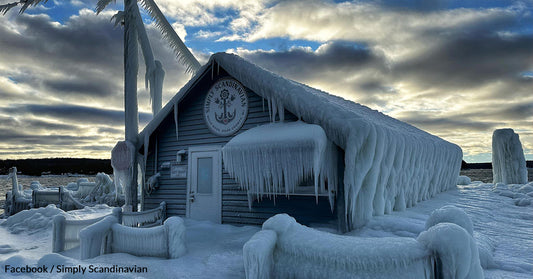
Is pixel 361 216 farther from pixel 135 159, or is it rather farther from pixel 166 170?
pixel 135 159

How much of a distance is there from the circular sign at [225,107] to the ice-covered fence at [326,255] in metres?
4.56

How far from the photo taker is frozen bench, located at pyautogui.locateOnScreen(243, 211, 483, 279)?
312 cm

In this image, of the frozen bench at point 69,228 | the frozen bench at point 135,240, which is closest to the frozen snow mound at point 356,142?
the frozen bench at point 135,240

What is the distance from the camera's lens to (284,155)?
6.30 m

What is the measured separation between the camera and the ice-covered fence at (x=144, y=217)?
289 inches

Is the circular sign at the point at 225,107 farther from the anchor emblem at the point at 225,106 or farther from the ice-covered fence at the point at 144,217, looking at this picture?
the ice-covered fence at the point at 144,217

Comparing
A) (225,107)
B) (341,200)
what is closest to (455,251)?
(341,200)

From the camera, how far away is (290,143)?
19.9 feet

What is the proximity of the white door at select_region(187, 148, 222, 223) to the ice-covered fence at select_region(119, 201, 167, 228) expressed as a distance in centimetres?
83

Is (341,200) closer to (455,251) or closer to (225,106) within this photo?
(455,251)

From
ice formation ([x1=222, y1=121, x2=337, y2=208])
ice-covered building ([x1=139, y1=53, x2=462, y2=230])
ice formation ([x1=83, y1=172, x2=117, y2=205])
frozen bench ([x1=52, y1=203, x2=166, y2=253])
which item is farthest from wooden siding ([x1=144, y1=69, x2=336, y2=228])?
ice formation ([x1=83, y1=172, x2=117, y2=205])

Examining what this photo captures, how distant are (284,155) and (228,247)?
7.19 feet

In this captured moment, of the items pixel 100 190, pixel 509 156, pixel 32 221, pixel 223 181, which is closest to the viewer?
pixel 223 181

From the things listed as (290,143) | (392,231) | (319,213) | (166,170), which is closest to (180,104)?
(166,170)
